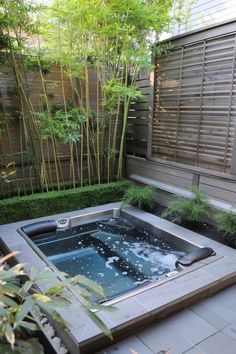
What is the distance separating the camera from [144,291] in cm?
198

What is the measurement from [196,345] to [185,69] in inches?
121

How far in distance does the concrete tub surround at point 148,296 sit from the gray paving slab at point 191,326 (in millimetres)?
57

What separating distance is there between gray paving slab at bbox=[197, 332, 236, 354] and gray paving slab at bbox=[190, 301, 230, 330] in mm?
91

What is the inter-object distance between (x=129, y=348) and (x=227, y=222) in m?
1.74

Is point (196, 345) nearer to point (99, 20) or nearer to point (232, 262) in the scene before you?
point (232, 262)

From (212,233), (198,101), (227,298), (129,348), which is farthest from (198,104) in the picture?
(129,348)

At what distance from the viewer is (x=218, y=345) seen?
1606 millimetres

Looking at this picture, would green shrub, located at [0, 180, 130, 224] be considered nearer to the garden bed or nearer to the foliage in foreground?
the garden bed

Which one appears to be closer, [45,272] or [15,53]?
[45,272]

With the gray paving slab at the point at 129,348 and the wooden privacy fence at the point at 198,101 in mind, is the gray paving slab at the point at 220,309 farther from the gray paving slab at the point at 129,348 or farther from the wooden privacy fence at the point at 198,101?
the wooden privacy fence at the point at 198,101

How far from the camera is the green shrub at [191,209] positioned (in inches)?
122

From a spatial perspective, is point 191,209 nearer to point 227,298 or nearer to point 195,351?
point 227,298

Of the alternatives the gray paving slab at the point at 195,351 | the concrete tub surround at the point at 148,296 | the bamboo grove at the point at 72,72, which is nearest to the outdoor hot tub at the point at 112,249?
the concrete tub surround at the point at 148,296

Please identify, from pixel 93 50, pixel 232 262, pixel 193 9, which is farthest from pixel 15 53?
pixel 232 262
